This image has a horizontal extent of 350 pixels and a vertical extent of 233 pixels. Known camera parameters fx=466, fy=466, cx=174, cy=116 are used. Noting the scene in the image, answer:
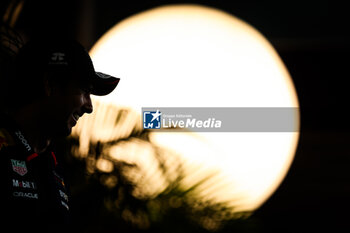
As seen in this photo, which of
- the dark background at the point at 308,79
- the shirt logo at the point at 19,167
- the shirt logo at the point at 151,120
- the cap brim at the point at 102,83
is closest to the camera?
the shirt logo at the point at 19,167

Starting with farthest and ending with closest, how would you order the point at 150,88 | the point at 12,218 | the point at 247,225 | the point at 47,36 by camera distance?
1. the point at 150,88
2. the point at 247,225
3. the point at 47,36
4. the point at 12,218

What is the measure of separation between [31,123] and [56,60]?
116mm

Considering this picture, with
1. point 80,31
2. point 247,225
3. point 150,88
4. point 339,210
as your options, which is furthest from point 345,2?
point 247,225

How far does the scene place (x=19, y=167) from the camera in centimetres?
69

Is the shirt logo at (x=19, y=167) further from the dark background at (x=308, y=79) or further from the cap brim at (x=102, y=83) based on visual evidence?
the dark background at (x=308, y=79)

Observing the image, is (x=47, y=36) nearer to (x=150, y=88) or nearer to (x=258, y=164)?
(x=150, y=88)

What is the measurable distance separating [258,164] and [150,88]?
81 centimetres

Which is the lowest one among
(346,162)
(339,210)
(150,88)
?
(339,210)

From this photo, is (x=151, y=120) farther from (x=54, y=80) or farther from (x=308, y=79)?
(x=308, y=79)

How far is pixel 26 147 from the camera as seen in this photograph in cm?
72

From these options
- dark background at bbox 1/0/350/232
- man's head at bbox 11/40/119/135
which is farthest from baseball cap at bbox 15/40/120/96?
dark background at bbox 1/0/350/232

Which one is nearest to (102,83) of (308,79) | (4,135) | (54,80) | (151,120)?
(54,80)

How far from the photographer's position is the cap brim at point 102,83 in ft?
2.63

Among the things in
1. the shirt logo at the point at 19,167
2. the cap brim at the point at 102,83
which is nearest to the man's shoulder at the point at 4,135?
the shirt logo at the point at 19,167
